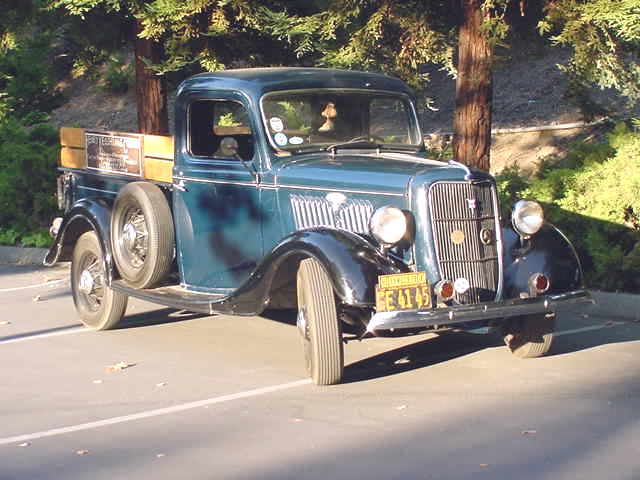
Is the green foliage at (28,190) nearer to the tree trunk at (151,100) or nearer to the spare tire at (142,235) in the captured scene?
the tree trunk at (151,100)

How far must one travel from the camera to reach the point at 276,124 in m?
8.17

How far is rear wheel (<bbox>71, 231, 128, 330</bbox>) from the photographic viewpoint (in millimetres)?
9242

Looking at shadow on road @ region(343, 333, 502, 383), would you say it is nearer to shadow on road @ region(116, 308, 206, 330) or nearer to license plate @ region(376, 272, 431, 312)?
license plate @ region(376, 272, 431, 312)

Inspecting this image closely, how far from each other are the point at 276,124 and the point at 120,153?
187 centimetres

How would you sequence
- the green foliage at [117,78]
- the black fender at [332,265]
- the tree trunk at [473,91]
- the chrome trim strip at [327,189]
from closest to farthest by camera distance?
the black fender at [332,265] → the chrome trim strip at [327,189] → the tree trunk at [473,91] → the green foliage at [117,78]

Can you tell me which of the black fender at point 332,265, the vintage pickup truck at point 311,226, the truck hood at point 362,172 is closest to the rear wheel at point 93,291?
the vintage pickup truck at point 311,226

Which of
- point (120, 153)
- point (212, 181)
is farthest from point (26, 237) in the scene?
point (212, 181)

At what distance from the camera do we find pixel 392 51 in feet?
38.7

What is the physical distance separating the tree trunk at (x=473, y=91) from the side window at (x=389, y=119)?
2376 mm

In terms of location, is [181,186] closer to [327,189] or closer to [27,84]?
[327,189]

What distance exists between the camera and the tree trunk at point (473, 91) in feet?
36.1

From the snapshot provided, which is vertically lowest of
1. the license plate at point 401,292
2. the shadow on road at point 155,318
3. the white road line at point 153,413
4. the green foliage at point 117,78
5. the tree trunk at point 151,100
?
the white road line at point 153,413

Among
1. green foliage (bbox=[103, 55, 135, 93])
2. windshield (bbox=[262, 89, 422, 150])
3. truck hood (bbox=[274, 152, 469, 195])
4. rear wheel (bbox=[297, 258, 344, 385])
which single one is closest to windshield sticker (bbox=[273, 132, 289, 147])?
windshield (bbox=[262, 89, 422, 150])

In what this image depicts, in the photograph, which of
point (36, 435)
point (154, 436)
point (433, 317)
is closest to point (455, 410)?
point (433, 317)
